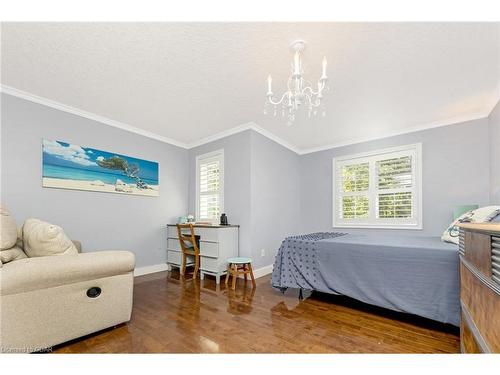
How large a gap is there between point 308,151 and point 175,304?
3679 mm

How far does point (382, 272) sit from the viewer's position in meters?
2.13

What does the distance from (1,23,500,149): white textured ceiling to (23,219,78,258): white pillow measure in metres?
1.48

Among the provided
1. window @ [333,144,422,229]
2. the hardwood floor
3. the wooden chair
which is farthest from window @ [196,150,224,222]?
window @ [333,144,422,229]

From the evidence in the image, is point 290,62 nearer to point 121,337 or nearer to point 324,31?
point 324,31

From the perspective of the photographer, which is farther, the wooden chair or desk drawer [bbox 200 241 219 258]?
the wooden chair

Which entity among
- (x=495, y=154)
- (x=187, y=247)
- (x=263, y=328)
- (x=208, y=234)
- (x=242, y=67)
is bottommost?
(x=263, y=328)

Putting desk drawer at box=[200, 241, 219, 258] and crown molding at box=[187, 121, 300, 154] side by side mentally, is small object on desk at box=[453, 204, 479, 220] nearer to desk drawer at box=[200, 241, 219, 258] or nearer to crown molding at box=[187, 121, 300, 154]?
crown molding at box=[187, 121, 300, 154]

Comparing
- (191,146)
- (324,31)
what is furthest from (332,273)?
(191,146)

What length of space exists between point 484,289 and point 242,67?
2.22 meters

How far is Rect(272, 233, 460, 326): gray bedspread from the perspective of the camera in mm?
1843

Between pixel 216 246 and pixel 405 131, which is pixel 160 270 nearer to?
pixel 216 246

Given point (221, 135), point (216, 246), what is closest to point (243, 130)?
point (221, 135)

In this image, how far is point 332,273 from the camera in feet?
7.95
